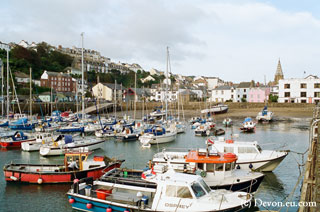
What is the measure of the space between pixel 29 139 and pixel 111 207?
997 inches

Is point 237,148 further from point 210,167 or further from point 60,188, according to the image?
point 60,188

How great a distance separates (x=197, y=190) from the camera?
1218 centimetres

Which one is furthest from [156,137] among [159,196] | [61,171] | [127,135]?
[159,196]

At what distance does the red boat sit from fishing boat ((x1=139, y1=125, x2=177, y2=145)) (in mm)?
13245

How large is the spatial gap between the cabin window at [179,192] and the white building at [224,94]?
90.1m

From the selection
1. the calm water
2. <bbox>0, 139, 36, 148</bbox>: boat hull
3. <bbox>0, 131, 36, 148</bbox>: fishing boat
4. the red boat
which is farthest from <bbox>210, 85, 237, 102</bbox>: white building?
the red boat

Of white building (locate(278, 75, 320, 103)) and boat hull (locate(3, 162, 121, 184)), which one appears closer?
boat hull (locate(3, 162, 121, 184))

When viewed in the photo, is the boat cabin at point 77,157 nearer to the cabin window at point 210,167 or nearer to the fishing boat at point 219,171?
the fishing boat at point 219,171

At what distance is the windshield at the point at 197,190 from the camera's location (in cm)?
1203

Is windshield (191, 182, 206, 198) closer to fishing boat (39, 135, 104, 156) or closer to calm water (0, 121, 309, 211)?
calm water (0, 121, 309, 211)

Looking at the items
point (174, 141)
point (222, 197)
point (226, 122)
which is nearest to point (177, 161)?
point (222, 197)

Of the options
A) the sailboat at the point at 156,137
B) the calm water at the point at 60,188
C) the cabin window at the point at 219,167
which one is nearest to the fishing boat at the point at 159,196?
the cabin window at the point at 219,167

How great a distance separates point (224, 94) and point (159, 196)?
92.7 meters

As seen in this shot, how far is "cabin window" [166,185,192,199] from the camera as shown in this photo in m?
11.9
